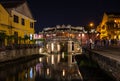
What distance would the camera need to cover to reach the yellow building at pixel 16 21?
130 feet

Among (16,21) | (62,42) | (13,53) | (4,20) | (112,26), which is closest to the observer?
(13,53)

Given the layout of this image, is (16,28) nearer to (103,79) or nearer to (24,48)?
(24,48)

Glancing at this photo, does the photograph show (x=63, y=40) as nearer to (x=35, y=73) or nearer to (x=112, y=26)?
(x=112, y=26)

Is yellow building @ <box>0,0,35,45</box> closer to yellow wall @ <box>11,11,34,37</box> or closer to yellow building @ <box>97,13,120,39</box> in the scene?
yellow wall @ <box>11,11,34,37</box>

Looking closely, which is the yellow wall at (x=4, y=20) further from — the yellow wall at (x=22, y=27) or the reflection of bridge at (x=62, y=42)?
the reflection of bridge at (x=62, y=42)

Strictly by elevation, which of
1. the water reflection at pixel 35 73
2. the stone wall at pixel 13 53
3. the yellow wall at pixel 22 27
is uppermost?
the yellow wall at pixel 22 27

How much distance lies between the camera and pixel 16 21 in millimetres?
45469

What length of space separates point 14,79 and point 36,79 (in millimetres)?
2373

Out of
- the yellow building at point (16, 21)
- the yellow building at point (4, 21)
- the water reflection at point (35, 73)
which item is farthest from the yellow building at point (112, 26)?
the water reflection at point (35, 73)

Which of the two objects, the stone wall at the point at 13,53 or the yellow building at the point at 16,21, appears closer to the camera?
the stone wall at the point at 13,53

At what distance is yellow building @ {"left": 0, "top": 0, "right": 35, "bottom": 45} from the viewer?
3972cm

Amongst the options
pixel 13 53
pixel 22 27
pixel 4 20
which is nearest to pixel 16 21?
pixel 22 27

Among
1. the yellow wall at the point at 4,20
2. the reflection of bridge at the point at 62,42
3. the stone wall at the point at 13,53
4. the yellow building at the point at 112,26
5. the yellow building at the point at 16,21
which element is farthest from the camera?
the yellow building at the point at 112,26

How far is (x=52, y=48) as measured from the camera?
2756 inches
